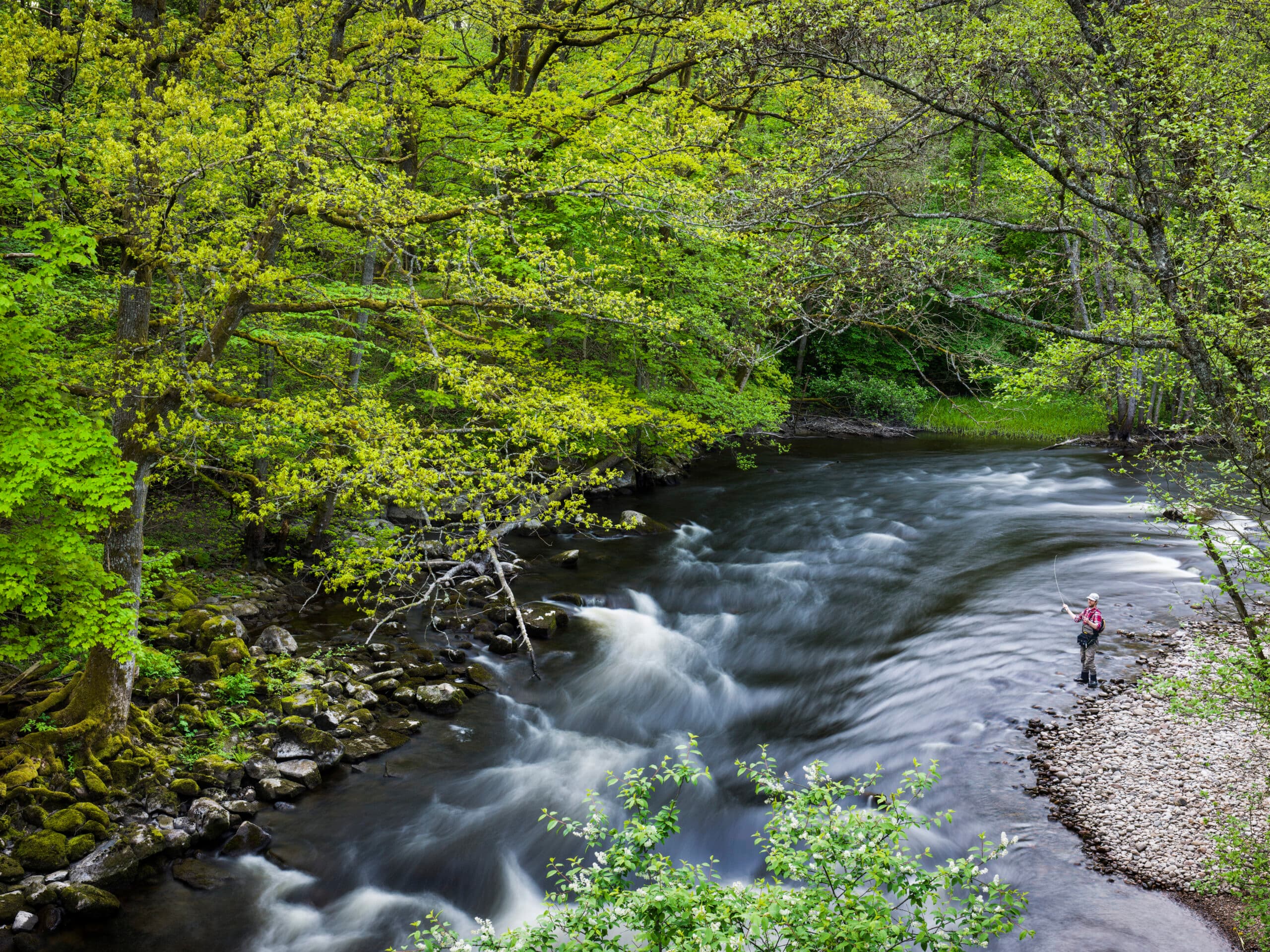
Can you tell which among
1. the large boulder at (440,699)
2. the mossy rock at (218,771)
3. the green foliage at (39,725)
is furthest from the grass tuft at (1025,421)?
the green foliage at (39,725)

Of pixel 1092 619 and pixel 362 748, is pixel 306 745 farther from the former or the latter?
pixel 1092 619

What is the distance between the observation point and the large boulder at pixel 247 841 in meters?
8.01

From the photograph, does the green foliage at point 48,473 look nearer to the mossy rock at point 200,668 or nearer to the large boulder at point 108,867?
the large boulder at point 108,867

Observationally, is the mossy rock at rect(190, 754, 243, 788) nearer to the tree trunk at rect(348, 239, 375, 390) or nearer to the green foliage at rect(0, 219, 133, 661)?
the green foliage at rect(0, 219, 133, 661)

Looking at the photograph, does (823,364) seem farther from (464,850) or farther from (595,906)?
(595,906)

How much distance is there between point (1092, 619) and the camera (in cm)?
961

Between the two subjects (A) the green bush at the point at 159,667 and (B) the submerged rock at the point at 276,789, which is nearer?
(B) the submerged rock at the point at 276,789

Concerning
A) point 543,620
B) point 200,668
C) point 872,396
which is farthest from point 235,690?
point 872,396

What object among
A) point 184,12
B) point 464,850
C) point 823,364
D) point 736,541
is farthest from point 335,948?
point 823,364

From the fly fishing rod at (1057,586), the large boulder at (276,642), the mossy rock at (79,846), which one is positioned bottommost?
Result: the mossy rock at (79,846)

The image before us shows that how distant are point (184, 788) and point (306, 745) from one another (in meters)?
1.39

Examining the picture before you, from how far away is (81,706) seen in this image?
8.55 meters

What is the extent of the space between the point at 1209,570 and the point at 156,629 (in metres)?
16.1

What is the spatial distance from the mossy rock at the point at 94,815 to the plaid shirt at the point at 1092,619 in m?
10.9
